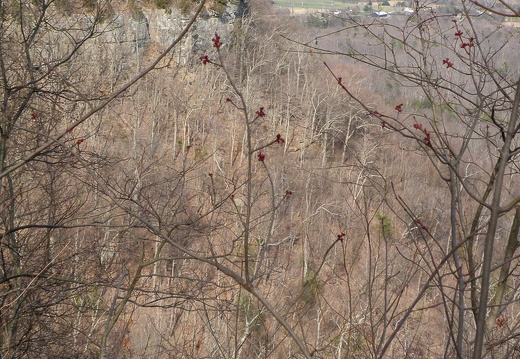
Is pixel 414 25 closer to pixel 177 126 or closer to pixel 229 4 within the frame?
pixel 177 126

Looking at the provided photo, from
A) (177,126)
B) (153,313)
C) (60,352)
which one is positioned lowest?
(153,313)

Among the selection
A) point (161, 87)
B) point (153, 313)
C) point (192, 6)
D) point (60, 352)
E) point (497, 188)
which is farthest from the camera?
point (192, 6)

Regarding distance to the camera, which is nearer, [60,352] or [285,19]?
[60,352]

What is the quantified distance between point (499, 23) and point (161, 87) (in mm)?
20905

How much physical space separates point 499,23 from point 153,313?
39.6ft

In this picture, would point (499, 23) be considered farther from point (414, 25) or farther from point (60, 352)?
point (60, 352)

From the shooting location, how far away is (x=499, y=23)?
301 centimetres

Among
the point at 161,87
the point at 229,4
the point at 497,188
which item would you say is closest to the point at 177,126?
the point at 161,87

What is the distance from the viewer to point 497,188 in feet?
4.39

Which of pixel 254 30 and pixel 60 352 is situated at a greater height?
pixel 254 30

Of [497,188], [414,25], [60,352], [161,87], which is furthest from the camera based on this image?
[161,87]

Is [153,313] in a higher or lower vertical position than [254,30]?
lower

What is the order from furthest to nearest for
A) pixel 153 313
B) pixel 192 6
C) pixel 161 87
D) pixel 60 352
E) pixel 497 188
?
pixel 192 6
pixel 161 87
pixel 153 313
pixel 60 352
pixel 497 188

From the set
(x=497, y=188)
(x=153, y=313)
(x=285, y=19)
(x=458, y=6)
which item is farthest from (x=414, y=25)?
(x=285, y=19)
